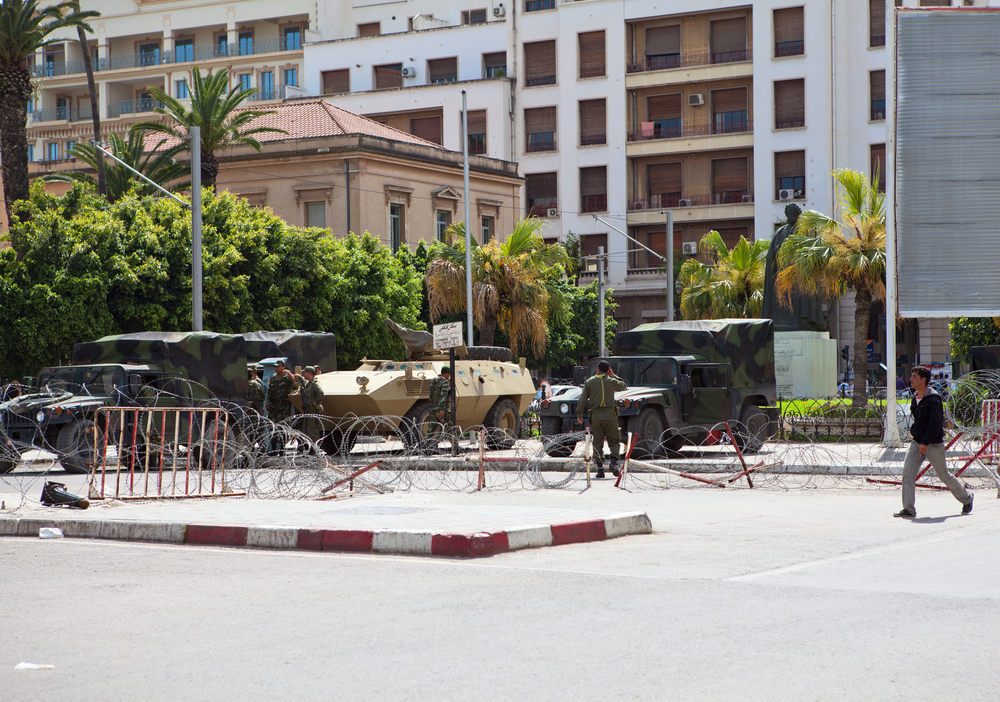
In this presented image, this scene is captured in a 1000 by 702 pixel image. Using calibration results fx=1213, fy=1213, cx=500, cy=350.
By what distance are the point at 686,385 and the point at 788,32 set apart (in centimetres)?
4125

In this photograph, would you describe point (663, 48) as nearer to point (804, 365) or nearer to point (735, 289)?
point (735, 289)

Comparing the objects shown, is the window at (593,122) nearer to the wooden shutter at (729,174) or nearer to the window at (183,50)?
the wooden shutter at (729,174)

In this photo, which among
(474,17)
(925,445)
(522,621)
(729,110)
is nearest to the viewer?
(522,621)

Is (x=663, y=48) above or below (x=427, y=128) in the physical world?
above

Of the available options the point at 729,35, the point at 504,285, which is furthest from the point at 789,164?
the point at 504,285

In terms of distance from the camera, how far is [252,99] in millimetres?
68625

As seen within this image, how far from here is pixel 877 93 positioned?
182ft

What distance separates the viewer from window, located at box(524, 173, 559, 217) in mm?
61062

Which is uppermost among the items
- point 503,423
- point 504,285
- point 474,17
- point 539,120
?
point 474,17

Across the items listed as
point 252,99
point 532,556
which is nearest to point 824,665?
point 532,556

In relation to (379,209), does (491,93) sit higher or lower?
higher

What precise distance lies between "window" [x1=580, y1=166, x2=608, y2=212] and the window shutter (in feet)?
12.5

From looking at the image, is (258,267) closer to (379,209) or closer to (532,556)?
(379,209)

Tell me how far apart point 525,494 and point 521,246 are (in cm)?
Answer: 2471
